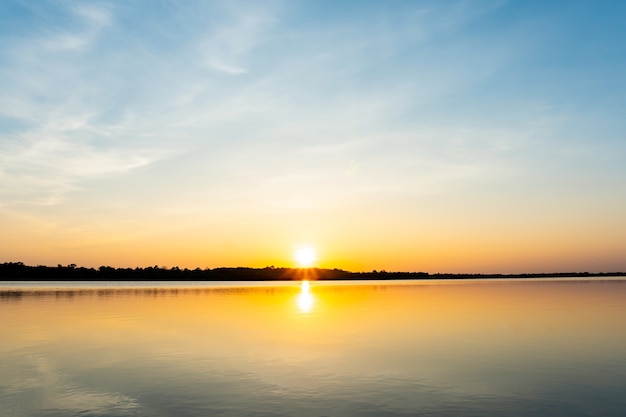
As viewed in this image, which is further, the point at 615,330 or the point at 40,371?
the point at 615,330

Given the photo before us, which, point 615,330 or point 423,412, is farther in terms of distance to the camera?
point 615,330

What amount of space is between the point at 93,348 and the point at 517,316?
1468 inches

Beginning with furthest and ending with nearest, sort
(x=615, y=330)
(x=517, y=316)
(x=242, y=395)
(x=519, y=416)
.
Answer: (x=517, y=316), (x=615, y=330), (x=242, y=395), (x=519, y=416)

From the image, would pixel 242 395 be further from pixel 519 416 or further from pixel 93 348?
pixel 93 348

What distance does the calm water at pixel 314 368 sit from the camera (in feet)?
57.5

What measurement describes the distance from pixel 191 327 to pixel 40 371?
58.0 feet

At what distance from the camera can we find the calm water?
17.5m

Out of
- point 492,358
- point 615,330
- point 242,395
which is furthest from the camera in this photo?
point 615,330

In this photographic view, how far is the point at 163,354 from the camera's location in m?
28.2

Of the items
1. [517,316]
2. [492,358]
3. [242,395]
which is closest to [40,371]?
[242,395]

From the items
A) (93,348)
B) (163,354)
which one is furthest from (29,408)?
(93,348)

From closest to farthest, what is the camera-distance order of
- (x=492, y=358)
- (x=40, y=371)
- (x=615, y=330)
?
1. (x=40, y=371)
2. (x=492, y=358)
3. (x=615, y=330)

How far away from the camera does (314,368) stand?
Result: 24125 mm

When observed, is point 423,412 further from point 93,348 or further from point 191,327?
point 191,327
